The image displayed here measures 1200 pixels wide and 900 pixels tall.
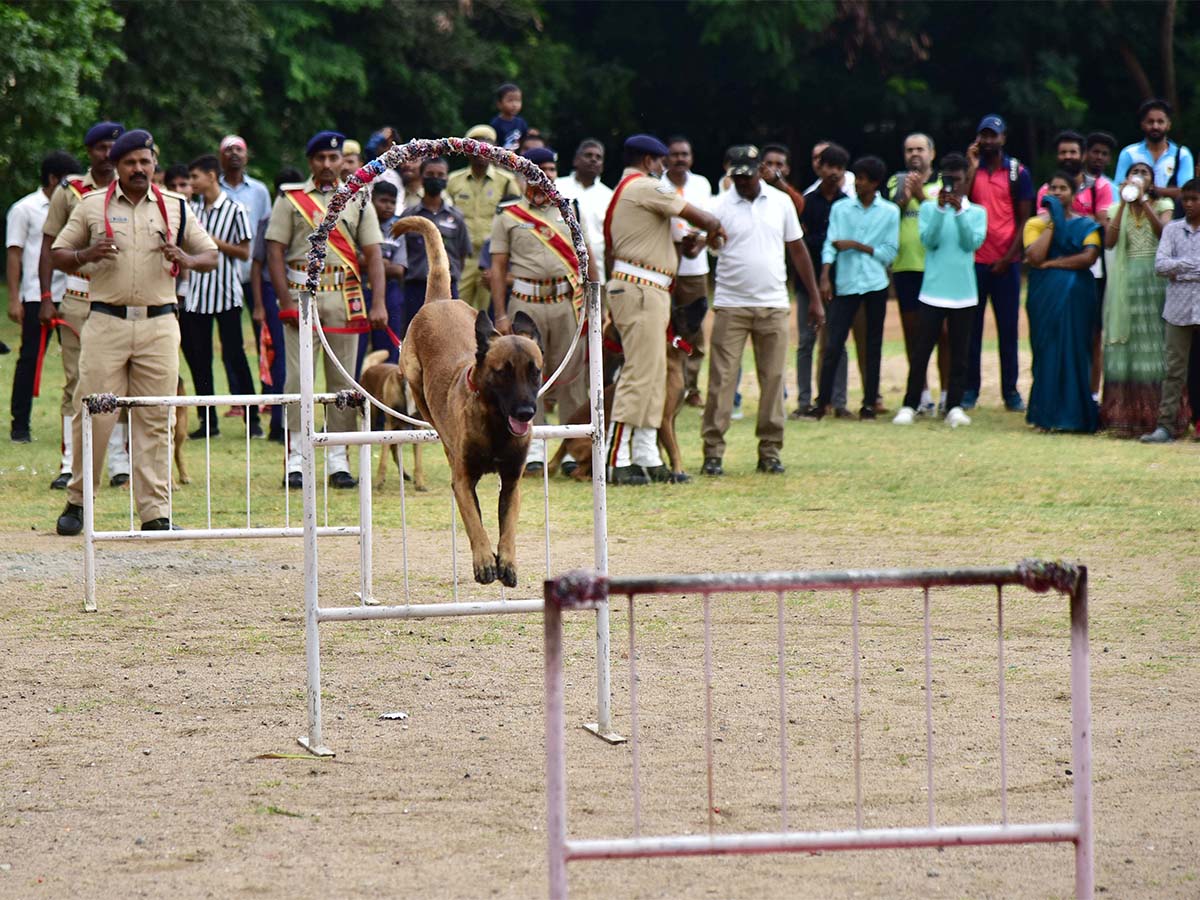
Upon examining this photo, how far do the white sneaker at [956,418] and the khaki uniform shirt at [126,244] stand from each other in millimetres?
8703

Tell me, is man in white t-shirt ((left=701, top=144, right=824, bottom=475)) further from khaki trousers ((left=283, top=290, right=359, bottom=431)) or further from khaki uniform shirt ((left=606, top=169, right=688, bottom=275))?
khaki trousers ((left=283, top=290, right=359, bottom=431))

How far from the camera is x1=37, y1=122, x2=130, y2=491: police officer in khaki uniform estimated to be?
11484mm

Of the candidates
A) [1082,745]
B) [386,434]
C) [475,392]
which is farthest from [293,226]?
[1082,745]

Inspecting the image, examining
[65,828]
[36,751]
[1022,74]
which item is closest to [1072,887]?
[65,828]

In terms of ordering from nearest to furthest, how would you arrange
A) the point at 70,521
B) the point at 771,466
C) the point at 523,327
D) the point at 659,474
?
1. the point at 523,327
2. the point at 70,521
3. the point at 659,474
4. the point at 771,466

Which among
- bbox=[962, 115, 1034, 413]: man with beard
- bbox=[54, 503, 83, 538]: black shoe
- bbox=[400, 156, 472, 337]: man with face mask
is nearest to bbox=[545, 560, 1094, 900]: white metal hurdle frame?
bbox=[54, 503, 83, 538]: black shoe

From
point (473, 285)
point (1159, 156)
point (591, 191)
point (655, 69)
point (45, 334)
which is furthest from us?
point (655, 69)

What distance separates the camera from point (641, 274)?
41.1ft

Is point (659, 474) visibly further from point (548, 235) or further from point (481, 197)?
point (481, 197)

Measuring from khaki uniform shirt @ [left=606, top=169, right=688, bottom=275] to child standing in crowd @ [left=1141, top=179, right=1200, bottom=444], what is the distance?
459cm

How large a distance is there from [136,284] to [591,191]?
573 centimetres

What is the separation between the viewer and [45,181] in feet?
44.4

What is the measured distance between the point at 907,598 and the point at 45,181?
321 inches

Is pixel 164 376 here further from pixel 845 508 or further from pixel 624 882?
pixel 624 882
